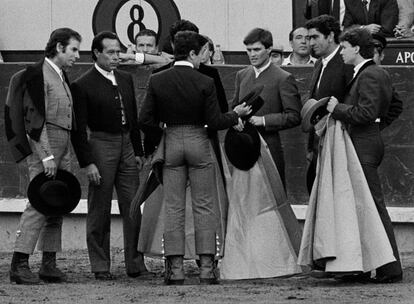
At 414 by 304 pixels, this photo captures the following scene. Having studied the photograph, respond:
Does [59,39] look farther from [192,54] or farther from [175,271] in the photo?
[175,271]

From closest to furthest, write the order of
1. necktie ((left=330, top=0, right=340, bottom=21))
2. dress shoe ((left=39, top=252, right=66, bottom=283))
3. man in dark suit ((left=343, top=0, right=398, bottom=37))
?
dress shoe ((left=39, top=252, right=66, bottom=283)) → man in dark suit ((left=343, top=0, right=398, bottom=37)) → necktie ((left=330, top=0, right=340, bottom=21))

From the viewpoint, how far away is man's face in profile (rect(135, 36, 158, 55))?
15.1m

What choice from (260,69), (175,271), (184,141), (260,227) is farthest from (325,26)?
(175,271)

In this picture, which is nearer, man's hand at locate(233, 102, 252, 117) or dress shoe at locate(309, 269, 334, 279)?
man's hand at locate(233, 102, 252, 117)

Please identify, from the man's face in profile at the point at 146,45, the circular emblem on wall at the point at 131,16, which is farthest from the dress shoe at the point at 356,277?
the circular emblem on wall at the point at 131,16

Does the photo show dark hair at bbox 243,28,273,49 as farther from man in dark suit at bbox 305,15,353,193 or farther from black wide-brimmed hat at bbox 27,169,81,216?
black wide-brimmed hat at bbox 27,169,81,216

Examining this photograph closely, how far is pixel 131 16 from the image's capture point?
1784cm

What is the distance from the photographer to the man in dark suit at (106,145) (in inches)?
→ 510

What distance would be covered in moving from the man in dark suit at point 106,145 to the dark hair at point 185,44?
0.74m

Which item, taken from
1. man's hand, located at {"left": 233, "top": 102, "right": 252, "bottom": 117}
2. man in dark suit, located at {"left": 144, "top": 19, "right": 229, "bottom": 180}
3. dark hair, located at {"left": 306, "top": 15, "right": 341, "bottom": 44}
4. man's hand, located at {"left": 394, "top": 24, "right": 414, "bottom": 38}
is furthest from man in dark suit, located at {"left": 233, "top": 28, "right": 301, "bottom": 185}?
man's hand, located at {"left": 394, "top": 24, "right": 414, "bottom": 38}

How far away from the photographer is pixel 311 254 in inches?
492

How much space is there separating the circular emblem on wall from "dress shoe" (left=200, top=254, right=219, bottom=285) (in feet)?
17.6

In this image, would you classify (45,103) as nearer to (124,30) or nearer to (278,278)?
(278,278)

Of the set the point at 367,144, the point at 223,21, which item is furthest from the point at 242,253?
the point at 223,21
